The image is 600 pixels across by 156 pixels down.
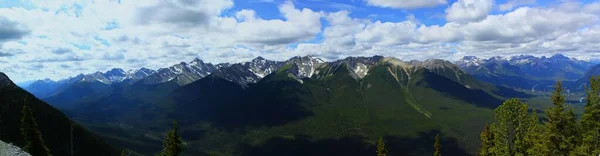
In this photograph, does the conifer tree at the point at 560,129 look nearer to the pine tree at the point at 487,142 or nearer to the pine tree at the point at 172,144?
the pine tree at the point at 487,142

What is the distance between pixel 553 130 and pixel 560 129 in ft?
2.70

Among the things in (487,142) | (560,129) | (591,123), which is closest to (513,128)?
(560,129)

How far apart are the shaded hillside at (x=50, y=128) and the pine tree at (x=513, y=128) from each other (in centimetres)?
16248

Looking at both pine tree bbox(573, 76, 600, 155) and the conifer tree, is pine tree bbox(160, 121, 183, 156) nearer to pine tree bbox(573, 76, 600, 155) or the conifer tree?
the conifer tree

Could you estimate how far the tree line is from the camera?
41.6 metres

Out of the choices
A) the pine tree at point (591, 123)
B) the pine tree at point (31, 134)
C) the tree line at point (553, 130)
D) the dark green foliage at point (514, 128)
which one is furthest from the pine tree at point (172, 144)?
the pine tree at point (591, 123)

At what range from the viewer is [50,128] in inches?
6988

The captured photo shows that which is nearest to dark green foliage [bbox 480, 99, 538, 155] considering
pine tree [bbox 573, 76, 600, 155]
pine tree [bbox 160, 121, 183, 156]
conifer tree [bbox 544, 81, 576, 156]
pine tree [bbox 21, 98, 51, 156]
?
conifer tree [bbox 544, 81, 576, 156]

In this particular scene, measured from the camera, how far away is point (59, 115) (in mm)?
191625

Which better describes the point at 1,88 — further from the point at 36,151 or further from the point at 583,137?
the point at 583,137

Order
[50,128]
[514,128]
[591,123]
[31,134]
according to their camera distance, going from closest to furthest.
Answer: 1. [591,123]
2. [514,128]
3. [31,134]
4. [50,128]

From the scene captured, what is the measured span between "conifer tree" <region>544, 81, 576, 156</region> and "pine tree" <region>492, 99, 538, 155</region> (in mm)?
3515

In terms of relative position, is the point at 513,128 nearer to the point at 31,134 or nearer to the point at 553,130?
the point at 553,130

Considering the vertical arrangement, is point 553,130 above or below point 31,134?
above
